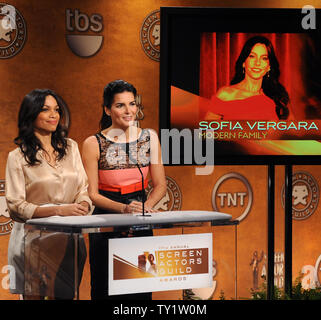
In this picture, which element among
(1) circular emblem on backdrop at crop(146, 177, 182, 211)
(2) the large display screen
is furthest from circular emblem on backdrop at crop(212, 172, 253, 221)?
(2) the large display screen

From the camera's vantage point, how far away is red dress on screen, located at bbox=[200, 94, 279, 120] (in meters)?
3.93

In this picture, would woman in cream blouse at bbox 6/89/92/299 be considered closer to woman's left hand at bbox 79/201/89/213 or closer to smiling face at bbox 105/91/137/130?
woman's left hand at bbox 79/201/89/213

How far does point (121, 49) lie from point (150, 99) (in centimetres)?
44

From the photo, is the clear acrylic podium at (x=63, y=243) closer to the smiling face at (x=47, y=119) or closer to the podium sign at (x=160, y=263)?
the podium sign at (x=160, y=263)

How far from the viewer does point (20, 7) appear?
416 cm

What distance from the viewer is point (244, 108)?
3.95 metres

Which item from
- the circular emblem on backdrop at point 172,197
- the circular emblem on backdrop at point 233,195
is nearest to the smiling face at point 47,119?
the circular emblem on backdrop at point 172,197

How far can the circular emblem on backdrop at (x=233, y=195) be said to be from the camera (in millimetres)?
4621

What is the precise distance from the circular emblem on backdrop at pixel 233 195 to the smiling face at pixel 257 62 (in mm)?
996

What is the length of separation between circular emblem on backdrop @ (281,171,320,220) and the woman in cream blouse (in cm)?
224

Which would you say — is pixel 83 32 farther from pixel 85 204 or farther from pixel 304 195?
pixel 304 195

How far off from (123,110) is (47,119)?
1.66 feet

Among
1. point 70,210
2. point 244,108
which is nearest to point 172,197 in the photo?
point 244,108
